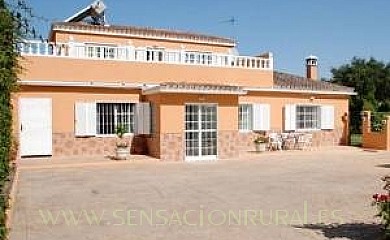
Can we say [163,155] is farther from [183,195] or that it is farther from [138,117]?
[183,195]

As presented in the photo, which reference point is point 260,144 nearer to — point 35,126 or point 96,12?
point 35,126

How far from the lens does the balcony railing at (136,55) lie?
19.4 m

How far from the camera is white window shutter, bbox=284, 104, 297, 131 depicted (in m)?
24.0

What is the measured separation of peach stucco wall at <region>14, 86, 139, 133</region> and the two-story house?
0.04 m

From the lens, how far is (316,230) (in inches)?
294

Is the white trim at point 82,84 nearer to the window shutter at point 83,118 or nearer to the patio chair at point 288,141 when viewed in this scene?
the window shutter at point 83,118

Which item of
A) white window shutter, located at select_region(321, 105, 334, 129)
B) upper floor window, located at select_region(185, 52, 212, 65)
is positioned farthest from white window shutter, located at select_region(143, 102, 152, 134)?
white window shutter, located at select_region(321, 105, 334, 129)

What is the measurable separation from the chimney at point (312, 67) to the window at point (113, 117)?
16931 millimetres

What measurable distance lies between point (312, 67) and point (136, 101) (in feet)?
55.5

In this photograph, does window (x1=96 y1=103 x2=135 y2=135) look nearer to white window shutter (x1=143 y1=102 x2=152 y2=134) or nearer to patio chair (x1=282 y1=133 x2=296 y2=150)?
white window shutter (x1=143 y1=102 x2=152 y2=134)

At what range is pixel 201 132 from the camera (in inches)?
754

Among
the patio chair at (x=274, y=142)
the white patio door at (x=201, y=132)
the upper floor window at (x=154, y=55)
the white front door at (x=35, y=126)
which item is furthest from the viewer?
the patio chair at (x=274, y=142)

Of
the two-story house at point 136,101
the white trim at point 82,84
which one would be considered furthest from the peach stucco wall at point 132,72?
the white trim at point 82,84

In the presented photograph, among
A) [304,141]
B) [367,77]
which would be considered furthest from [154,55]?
[367,77]
